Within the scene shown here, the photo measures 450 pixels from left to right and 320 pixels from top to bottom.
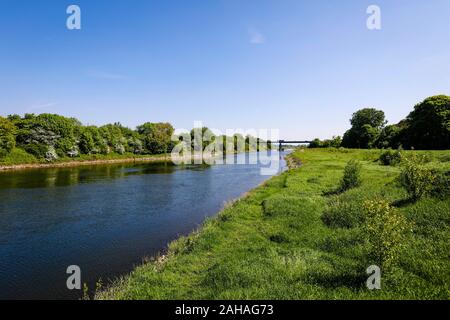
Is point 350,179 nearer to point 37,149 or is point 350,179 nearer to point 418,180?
point 418,180

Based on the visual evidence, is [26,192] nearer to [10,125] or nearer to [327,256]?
[327,256]

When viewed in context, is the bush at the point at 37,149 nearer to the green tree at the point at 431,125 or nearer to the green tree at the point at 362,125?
the green tree at the point at 431,125

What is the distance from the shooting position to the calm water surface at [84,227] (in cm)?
1597

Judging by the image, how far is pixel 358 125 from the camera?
4350 inches

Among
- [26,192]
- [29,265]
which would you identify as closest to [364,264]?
[29,265]

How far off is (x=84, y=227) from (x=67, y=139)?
76.6m

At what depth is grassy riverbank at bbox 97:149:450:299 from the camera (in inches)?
411

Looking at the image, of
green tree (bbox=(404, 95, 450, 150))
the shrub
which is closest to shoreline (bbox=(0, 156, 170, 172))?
the shrub

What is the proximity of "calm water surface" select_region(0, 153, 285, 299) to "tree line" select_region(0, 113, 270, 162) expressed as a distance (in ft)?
135

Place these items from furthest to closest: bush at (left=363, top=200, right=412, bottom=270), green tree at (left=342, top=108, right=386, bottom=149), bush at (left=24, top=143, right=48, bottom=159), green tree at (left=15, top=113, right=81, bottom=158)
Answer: green tree at (left=342, top=108, right=386, bottom=149)
green tree at (left=15, top=113, right=81, bottom=158)
bush at (left=24, top=143, right=48, bottom=159)
bush at (left=363, top=200, right=412, bottom=270)

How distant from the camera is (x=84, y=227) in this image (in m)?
24.4

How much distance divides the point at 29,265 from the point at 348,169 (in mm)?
27689

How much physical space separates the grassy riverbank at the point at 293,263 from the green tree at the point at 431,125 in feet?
174

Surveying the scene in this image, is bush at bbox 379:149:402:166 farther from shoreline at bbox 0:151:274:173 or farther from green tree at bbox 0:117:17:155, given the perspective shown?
green tree at bbox 0:117:17:155
